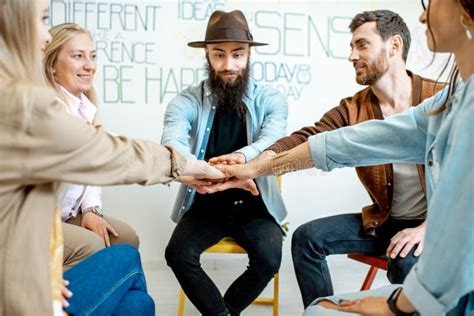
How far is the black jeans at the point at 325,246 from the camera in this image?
8.32ft

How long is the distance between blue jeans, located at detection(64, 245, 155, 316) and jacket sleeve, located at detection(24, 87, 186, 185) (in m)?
0.36

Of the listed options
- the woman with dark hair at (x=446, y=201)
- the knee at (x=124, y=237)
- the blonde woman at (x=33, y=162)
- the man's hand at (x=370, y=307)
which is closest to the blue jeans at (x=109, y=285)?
the blonde woman at (x=33, y=162)

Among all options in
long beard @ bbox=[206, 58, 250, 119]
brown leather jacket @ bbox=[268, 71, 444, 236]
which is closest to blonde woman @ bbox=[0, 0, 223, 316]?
brown leather jacket @ bbox=[268, 71, 444, 236]

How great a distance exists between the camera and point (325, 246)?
8.41 ft

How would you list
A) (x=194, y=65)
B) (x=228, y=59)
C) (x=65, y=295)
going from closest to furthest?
(x=65, y=295) < (x=228, y=59) < (x=194, y=65)

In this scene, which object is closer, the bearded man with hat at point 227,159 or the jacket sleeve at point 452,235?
the jacket sleeve at point 452,235

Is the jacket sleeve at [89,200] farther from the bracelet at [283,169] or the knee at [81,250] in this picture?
the bracelet at [283,169]

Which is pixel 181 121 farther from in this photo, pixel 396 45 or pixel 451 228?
pixel 451 228

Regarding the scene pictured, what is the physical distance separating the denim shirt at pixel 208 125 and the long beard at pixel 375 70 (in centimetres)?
50

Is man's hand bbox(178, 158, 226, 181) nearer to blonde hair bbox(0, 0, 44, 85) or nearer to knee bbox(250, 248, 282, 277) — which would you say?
knee bbox(250, 248, 282, 277)

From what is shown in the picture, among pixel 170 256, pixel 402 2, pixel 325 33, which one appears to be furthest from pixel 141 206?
pixel 402 2

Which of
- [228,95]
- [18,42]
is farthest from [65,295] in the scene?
[228,95]

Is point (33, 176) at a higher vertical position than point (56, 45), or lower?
lower

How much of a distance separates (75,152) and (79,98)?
1.84m
